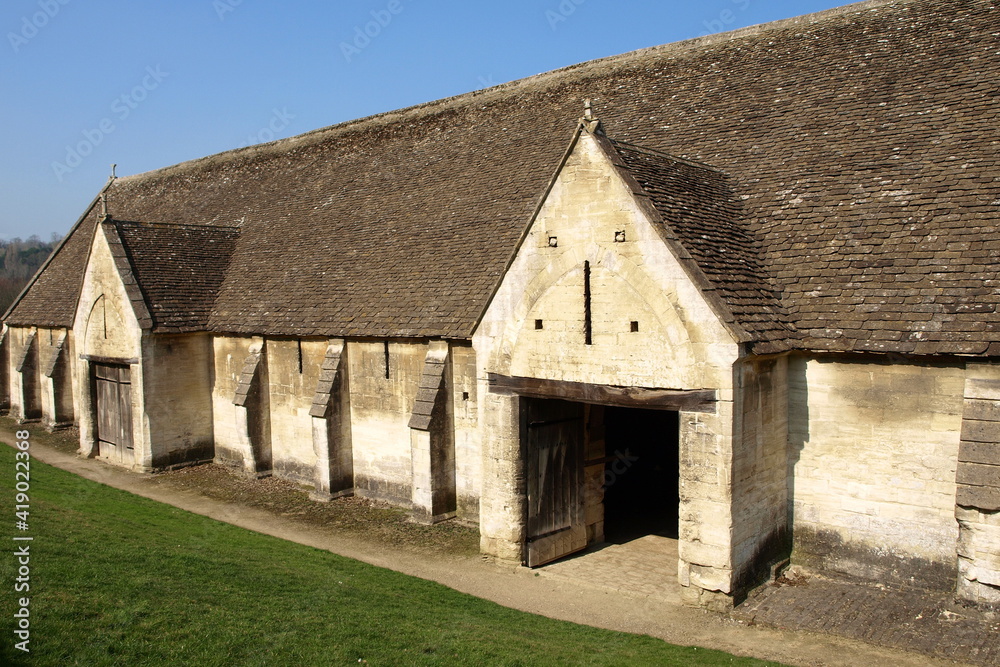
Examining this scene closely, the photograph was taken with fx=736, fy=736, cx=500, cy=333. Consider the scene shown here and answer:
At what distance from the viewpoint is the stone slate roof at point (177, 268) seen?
20.8m

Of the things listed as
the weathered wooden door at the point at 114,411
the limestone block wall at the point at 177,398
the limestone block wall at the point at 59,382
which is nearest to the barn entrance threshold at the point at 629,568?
the limestone block wall at the point at 177,398

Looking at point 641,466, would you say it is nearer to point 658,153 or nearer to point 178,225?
point 658,153

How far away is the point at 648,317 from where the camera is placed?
34.9ft

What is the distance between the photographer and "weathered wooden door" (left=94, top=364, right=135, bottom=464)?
21.1m

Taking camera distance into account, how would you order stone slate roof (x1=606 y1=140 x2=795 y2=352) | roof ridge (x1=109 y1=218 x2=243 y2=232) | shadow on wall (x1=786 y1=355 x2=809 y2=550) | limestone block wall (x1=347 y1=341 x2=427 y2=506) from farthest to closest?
roof ridge (x1=109 y1=218 x2=243 y2=232), limestone block wall (x1=347 y1=341 x2=427 y2=506), shadow on wall (x1=786 y1=355 x2=809 y2=550), stone slate roof (x1=606 y1=140 x2=795 y2=352)

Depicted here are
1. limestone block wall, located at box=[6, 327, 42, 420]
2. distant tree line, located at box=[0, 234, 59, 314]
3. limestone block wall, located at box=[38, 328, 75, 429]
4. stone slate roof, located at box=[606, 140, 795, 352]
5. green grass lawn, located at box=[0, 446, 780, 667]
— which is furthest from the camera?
distant tree line, located at box=[0, 234, 59, 314]

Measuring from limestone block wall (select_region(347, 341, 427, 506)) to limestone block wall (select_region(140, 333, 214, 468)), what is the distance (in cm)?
650

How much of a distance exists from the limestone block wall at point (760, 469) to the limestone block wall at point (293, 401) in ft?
35.8

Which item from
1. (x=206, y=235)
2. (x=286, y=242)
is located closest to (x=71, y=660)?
(x=286, y=242)

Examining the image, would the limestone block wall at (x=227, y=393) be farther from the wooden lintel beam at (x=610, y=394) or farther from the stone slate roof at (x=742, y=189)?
the wooden lintel beam at (x=610, y=394)

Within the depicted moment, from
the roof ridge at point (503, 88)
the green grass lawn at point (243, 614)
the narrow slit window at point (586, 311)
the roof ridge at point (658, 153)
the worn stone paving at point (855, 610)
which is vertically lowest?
the worn stone paving at point (855, 610)

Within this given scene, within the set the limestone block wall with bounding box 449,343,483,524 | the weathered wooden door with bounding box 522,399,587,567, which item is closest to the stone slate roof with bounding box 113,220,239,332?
the limestone block wall with bounding box 449,343,483,524

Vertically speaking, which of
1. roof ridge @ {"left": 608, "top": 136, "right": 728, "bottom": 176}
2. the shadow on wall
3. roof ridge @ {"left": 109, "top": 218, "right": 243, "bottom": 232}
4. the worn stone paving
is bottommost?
the worn stone paving

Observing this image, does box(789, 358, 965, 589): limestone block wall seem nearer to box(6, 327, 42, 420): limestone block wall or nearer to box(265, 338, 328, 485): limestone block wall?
box(265, 338, 328, 485): limestone block wall
